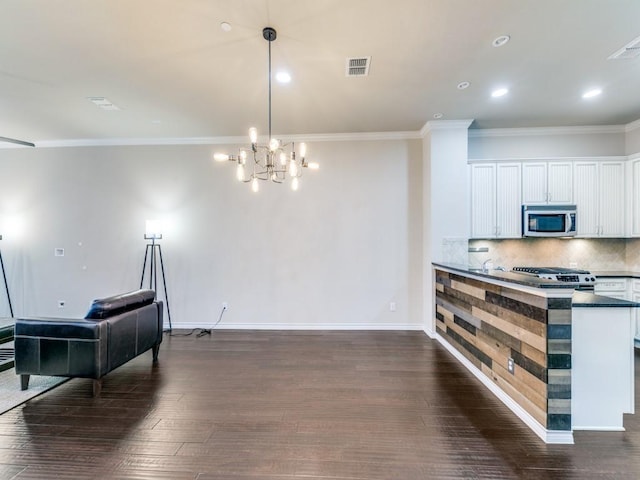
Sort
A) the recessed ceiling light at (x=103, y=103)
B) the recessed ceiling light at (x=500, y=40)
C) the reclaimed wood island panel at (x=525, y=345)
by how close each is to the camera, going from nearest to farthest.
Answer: the reclaimed wood island panel at (x=525, y=345), the recessed ceiling light at (x=500, y=40), the recessed ceiling light at (x=103, y=103)

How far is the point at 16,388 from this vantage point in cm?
298

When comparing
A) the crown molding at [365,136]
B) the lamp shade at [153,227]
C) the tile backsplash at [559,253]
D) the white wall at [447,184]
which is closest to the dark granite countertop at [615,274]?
the tile backsplash at [559,253]

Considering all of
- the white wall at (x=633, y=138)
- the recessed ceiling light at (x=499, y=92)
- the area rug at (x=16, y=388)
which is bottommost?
the area rug at (x=16, y=388)

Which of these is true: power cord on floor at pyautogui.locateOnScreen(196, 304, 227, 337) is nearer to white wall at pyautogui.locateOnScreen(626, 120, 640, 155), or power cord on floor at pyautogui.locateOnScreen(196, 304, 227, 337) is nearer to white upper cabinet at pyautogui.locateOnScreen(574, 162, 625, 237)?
white upper cabinet at pyautogui.locateOnScreen(574, 162, 625, 237)

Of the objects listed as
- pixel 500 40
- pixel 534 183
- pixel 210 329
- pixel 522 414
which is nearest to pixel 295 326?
pixel 210 329

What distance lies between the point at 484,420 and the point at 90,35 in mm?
4685

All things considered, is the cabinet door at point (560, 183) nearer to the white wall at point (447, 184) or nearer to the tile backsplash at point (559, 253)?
the tile backsplash at point (559, 253)

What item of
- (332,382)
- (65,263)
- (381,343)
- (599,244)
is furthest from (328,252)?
(65,263)

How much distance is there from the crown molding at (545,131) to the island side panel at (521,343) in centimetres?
267

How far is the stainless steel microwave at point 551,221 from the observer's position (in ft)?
14.3

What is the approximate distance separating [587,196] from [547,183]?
2.05 ft

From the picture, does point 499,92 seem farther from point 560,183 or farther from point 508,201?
point 560,183

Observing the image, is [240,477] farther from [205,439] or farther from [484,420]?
[484,420]

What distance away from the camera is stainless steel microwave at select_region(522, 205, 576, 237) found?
437cm
